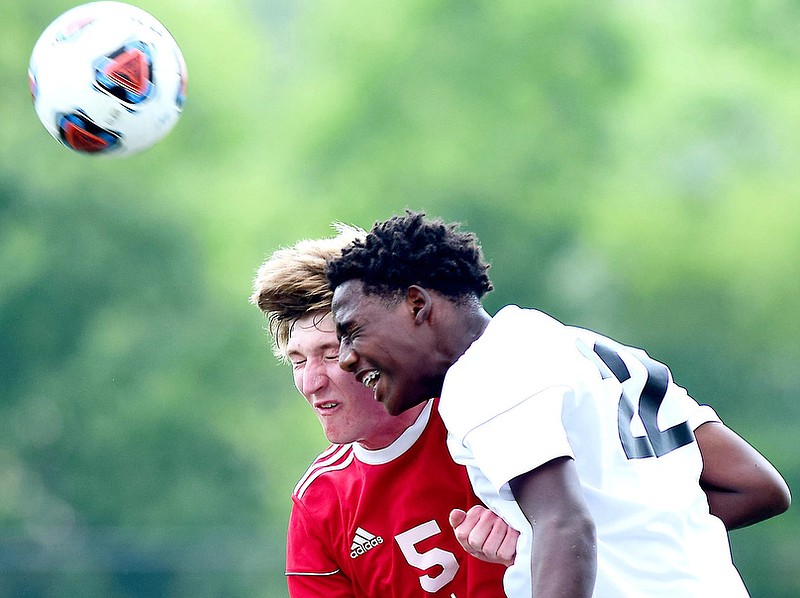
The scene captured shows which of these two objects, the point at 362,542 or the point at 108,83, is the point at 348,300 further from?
the point at 108,83

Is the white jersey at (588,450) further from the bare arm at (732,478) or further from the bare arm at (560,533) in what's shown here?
the bare arm at (732,478)

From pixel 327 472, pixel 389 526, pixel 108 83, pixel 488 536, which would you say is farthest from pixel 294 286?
pixel 488 536

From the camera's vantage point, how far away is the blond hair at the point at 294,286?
3.85 metres

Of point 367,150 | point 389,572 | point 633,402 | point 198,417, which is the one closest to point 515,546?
point 633,402

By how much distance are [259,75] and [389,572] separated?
1882cm

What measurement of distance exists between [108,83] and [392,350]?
70.2 inches

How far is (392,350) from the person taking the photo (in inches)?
118

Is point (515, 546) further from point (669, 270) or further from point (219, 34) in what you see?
point (219, 34)

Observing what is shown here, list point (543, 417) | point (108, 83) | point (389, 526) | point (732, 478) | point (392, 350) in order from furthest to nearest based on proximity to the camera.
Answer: point (108, 83) → point (389, 526) → point (732, 478) → point (392, 350) → point (543, 417)

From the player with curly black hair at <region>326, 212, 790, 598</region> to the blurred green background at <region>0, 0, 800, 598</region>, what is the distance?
12.1 meters

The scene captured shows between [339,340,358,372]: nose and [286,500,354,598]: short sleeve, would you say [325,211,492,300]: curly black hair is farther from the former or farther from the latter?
[286,500,354,598]: short sleeve

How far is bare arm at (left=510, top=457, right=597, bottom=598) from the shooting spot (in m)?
2.51

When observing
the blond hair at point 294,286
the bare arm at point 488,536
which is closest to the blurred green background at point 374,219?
the blond hair at point 294,286

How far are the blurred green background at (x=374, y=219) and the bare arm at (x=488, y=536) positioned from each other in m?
12.0
